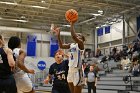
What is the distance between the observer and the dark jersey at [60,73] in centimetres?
623

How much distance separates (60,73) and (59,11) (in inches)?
691

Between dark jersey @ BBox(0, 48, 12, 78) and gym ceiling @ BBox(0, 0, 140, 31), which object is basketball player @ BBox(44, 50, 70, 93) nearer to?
dark jersey @ BBox(0, 48, 12, 78)

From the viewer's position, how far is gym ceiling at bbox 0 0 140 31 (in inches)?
825

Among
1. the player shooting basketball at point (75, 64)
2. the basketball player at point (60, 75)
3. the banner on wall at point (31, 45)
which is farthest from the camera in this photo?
the banner on wall at point (31, 45)

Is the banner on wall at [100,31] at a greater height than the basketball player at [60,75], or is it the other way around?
the basketball player at [60,75]

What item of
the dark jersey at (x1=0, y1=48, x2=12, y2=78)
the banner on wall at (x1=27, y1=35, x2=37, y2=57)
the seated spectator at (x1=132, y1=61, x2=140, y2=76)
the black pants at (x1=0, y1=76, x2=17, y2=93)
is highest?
the dark jersey at (x1=0, y1=48, x2=12, y2=78)

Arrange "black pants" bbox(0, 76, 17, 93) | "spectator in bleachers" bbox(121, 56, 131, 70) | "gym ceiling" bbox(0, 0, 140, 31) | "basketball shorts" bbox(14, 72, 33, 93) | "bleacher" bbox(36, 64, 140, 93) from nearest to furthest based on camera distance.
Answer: "black pants" bbox(0, 76, 17, 93), "basketball shorts" bbox(14, 72, 33, 93), "bleacher" bbox(36, 64, 140, 93), "spectator in bleachers" bbox(121, 56, 131, 70), "gym ceiling" bbox(0, 0, 140, 31)

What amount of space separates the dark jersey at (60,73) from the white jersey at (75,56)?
16.2 inches

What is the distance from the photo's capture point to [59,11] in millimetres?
23469

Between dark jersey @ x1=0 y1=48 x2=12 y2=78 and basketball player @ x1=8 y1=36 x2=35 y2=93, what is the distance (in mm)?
447

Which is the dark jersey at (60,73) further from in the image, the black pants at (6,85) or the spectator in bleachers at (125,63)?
the spectator in bleachers at (125,63)

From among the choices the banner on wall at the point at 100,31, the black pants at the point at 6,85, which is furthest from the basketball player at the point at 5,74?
the banner on wall at the point at 100,31

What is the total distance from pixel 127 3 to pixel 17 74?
55.8ft

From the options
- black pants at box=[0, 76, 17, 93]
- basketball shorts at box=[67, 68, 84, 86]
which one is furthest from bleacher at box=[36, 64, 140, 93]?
black pants at box=[0, 76, 17, 93]
